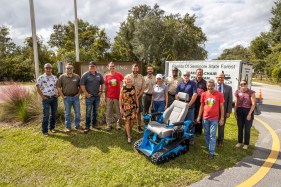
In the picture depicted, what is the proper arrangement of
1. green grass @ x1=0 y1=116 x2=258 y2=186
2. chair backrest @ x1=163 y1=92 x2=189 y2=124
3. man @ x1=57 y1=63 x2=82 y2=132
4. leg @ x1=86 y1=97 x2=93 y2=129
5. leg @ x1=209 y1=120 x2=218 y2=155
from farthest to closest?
leg @ x1=86 y1=97 x2=93 y2=129
man @ x1=57 y1=63 x2=82 y2=132
chair backrest @ x1=163 y1=92 x2=189 y2=124
leg @ x1=209 y1=120 x2=218 y2=155
green grass @ x1=0 y1=116 x2=258 y2=186

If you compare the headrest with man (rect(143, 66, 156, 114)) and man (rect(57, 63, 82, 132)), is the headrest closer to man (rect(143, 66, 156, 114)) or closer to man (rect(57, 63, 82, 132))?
man (rect(143, 66, 156, 114))

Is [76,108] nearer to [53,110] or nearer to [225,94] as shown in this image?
[53,110]

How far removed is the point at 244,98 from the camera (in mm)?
4781

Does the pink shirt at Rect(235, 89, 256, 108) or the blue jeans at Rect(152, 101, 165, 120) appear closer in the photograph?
the pink shirt at Rect(235, 89, 256, 108)

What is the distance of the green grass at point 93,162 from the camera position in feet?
11.6

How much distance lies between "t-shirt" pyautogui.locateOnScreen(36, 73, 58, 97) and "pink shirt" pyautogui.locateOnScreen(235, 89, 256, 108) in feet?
15.7

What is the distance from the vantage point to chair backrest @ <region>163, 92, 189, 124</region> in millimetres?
4922

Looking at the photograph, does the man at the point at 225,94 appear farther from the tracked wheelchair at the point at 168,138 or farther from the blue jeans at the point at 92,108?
the blue jeans at the point at 92,108

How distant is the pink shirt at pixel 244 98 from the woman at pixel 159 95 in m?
1.81

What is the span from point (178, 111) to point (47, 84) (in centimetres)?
356

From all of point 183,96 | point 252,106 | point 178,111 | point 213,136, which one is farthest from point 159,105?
point 252,106

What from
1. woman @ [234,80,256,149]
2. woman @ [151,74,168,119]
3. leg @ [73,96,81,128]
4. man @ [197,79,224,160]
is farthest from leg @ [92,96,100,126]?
woman @ [234,80,256,149]

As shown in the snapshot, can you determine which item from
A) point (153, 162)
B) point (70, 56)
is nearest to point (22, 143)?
point (153, 162)

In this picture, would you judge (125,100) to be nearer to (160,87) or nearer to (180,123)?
(160,87)
